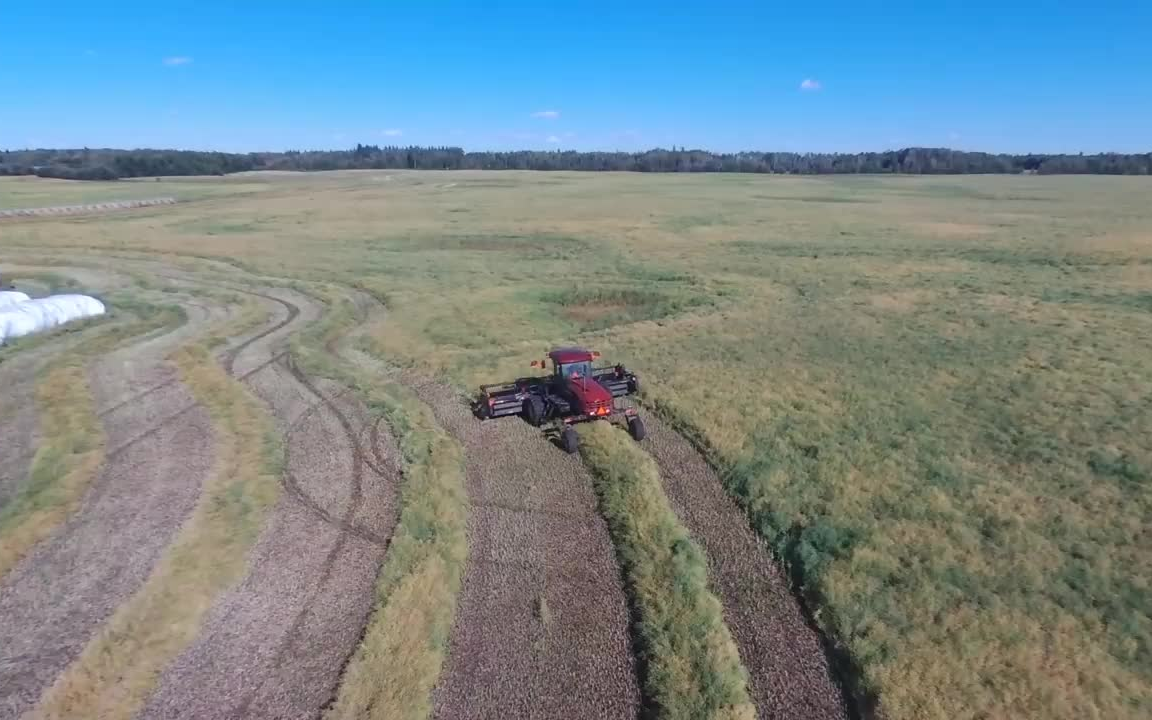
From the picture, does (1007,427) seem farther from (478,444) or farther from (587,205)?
(587,205)

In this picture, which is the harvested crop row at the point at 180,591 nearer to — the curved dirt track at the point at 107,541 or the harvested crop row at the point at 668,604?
the curved dirt track at the point at 107,541

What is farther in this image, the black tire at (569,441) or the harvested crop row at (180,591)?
the black tire at (569,441)

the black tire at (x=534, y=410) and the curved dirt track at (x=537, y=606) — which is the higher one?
the black tire at (x=534, y=410)

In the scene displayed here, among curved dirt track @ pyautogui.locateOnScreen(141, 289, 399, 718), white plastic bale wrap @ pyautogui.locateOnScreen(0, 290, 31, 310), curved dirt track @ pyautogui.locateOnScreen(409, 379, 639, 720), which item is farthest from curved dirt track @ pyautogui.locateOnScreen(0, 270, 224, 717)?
white plastic bale wrap @ pyautogui.locateOnScreen(0, 290, 31, 310)

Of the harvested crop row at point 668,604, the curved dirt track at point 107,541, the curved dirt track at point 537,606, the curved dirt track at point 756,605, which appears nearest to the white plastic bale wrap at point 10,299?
the curved dirt track at point 107,541

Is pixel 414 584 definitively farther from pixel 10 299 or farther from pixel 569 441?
pixel 10 299

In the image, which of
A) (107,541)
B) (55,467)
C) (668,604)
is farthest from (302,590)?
(55,467)

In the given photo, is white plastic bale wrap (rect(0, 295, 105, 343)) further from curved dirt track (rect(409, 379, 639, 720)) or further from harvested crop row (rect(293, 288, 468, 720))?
curved dirt track (rect(409, 379, 639, 720))
